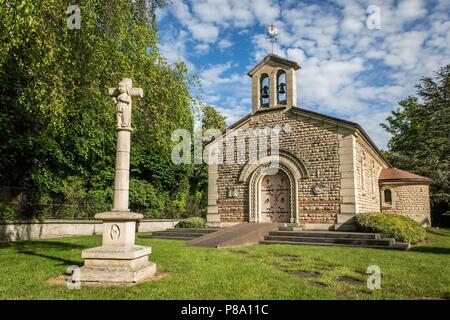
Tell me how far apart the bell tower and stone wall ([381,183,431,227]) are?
9566 millimetres

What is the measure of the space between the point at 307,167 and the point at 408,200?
967cm

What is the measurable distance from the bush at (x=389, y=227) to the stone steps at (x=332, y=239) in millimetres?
534

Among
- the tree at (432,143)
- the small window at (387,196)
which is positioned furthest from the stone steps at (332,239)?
the tree at (432,143)

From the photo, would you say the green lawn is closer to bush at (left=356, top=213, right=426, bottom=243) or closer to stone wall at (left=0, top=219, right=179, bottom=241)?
bush at (left=356, top=213, right=426, bottom=243)

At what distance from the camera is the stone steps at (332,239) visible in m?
12.1

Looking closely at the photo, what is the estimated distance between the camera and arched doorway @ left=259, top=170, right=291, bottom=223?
16.7m

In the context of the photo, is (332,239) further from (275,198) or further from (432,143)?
(432,143)

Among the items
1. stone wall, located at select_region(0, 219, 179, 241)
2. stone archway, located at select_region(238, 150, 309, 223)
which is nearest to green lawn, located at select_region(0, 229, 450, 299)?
stone wall, located at select_region(0, 219, 179, 241)

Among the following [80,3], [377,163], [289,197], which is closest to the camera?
[80,3]

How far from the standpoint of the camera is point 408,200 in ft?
70.5
